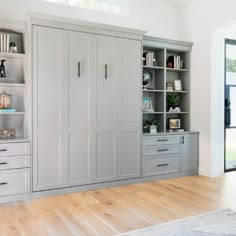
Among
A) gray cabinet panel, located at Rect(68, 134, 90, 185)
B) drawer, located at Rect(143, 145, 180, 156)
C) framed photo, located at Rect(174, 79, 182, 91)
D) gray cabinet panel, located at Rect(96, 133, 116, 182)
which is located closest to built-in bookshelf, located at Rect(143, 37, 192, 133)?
framed photo, located at Rect(174, 79, 182, 91)

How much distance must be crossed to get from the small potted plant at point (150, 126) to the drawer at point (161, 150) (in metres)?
0.29

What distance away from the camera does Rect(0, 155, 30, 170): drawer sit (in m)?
3.30

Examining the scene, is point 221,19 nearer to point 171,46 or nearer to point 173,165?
point 171,46

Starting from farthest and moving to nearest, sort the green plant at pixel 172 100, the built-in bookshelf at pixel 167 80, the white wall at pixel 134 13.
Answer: the green plant at pixel 172 100, the built-in bookshelf at pixel 167 80, the white wall at pixel 134 13

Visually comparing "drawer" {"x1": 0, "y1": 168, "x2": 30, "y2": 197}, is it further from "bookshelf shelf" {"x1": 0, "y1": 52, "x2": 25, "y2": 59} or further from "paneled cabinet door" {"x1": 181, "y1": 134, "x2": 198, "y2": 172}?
"paneled cabinet door" {"x1": 181, "y1": 134, "x2": 198, "y2": 172}

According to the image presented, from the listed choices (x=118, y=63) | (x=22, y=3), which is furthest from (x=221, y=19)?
(x=22, y=3)

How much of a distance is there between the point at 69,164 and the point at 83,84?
1.10 meters

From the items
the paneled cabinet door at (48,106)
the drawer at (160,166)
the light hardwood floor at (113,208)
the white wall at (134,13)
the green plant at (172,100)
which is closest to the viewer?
the light hardwood floor at (113,208)

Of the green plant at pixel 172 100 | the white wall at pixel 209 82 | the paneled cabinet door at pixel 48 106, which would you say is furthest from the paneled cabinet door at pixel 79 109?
the white wall at pixel 209 82

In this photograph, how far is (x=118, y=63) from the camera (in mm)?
4066

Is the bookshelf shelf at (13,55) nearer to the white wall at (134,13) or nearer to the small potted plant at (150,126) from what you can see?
the white wall at (134,13)

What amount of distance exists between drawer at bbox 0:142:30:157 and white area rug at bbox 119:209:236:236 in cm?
168

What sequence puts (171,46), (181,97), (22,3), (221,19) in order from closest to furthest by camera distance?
(22,3), (221,19), (171,46), (181,97)

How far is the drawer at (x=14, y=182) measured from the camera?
3.30 m
